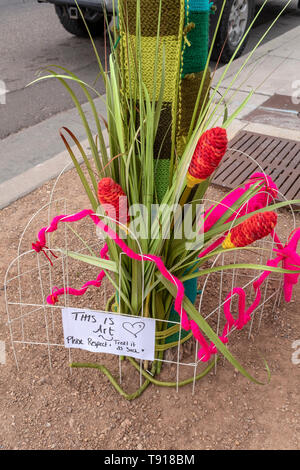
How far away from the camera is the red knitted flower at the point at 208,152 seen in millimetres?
1186

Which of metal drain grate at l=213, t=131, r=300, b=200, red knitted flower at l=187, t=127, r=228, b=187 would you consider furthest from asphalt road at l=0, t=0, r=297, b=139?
red knitted flower at l=187, t=127, r=228, b=187

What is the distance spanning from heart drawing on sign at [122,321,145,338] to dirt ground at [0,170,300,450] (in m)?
0.30

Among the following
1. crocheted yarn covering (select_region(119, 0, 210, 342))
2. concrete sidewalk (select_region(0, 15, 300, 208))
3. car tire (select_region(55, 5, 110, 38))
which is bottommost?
concrete sidewalk (select_region(0, 15, 300, 208))

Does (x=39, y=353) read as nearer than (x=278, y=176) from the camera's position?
Yes

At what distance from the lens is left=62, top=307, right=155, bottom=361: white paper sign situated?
5.03 ft

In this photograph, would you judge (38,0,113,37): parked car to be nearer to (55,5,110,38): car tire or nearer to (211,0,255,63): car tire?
(55,5,110,38): car tire

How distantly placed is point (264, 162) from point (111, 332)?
2.03m

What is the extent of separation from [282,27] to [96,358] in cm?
637

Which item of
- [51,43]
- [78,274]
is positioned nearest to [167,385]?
[78,274]

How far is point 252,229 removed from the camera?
1299mm

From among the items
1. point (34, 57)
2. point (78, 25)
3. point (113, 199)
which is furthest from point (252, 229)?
point (78, 25)

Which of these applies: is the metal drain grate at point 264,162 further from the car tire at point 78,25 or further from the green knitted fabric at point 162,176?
the car tire at point 78,25
